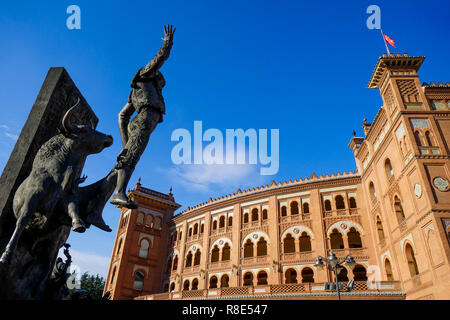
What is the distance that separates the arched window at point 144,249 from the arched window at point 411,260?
24990mm

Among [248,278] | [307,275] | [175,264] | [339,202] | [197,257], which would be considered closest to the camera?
[307,275]

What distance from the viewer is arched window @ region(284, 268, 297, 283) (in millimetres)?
23953

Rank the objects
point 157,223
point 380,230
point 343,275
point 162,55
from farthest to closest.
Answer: point 157,223
point 343,275
point 380,230
point 162,55

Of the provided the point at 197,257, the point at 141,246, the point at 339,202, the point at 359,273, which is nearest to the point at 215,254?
the point at 197,257

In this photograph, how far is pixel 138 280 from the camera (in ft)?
101

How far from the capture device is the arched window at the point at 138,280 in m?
30.3

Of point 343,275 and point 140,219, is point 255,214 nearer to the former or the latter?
point 343,275

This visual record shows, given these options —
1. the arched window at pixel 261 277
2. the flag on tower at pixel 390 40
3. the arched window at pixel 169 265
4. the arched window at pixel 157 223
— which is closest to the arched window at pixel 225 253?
the arched window at pixel 261 277

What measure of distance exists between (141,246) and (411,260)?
83.6ft

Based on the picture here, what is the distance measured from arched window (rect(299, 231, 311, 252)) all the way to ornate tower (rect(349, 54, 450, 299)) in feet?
17.3

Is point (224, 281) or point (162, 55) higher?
point (224, 281)

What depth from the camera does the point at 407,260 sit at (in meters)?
17.6

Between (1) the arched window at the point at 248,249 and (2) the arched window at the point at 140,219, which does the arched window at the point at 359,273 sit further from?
(2) the arched window at the point at 140,219
